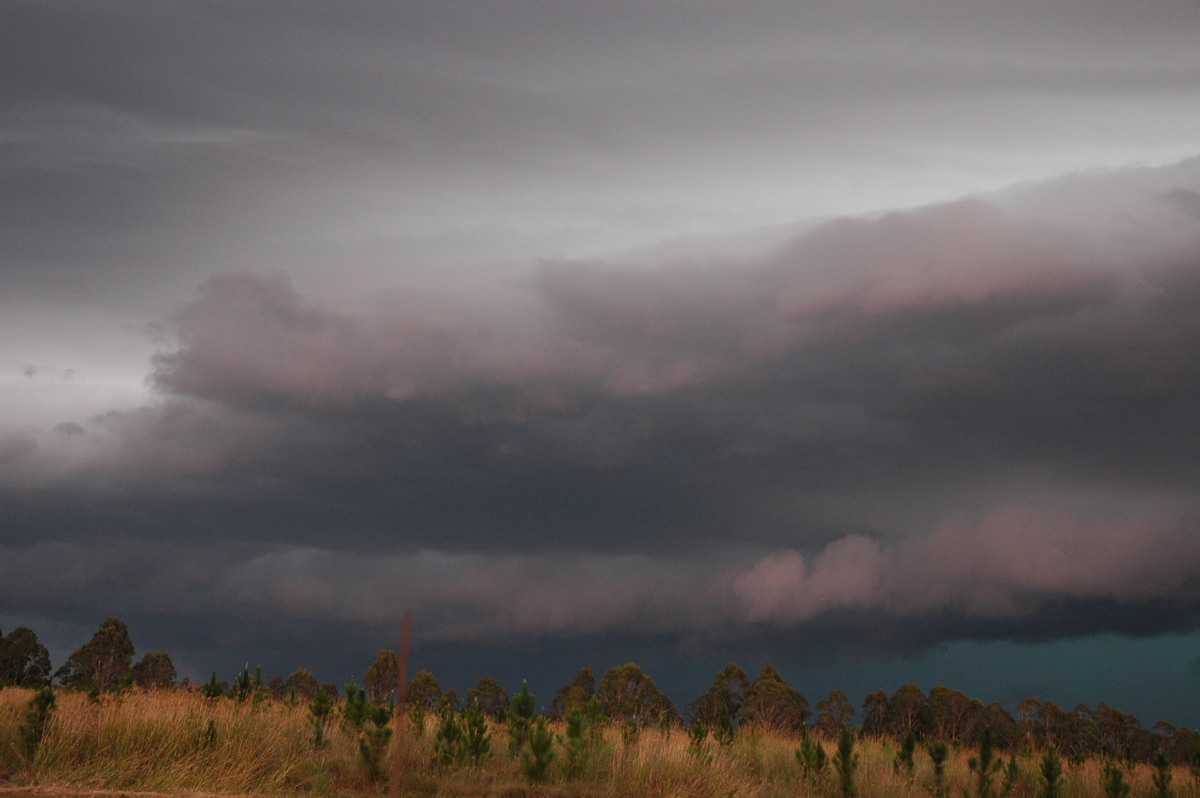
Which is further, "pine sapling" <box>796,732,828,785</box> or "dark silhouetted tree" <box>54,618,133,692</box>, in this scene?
"dark silhouetted tree" <box>54,618,133,692</box>

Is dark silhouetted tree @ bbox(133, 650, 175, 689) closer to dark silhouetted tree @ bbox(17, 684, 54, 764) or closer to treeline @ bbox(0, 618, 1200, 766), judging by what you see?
treeline @ bbox(0, 618, 1200, 766)

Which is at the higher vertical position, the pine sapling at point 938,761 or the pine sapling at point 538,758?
the pine sapling at point 538,758

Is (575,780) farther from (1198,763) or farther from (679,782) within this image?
(1198,763)

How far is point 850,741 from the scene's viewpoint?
1877cm

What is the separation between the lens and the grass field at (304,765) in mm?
16484

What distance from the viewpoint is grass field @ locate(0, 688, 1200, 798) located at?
16484 mm

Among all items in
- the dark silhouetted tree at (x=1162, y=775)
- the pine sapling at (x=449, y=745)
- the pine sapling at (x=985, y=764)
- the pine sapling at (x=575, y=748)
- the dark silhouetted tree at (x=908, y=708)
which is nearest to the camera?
the pine sapling at (x=575, y=748)

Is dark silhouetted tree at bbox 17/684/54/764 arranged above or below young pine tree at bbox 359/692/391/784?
above

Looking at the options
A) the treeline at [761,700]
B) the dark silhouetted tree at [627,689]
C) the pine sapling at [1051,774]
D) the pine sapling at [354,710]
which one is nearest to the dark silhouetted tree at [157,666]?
the treeline at [761,700]

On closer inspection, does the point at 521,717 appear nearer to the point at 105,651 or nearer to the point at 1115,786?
the point at 1115,786

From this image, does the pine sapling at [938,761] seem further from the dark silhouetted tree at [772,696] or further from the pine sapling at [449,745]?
the dark silhouetted tree at [772,696]

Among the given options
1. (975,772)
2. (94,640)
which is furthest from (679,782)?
(94,640)

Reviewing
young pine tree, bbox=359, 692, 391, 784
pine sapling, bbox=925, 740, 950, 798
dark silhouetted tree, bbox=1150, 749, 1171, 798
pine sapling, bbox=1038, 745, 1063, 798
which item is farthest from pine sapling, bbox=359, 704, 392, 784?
dark silhouetted tree, bbox=1150, 749, 1171, 798

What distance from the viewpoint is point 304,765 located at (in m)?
17.8
